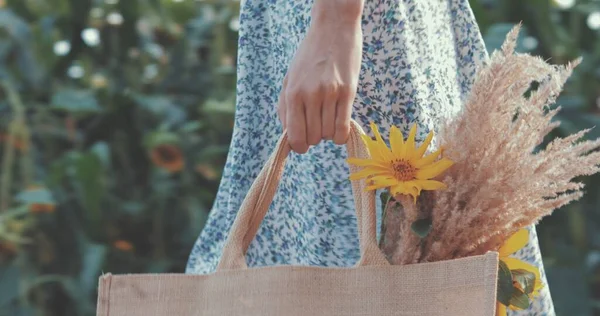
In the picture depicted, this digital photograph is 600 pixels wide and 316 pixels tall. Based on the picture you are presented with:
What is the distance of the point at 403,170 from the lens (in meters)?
1.04

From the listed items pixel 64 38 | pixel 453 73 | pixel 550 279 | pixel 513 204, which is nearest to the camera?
pixel 513 204

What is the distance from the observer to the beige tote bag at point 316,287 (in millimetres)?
1017

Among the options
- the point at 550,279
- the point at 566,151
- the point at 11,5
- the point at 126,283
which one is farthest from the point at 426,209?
the point at 11,5

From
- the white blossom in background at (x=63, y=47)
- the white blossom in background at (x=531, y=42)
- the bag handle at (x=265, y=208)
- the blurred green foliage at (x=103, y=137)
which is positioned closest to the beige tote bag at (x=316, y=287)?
the bag handle at (x=265, y=208)

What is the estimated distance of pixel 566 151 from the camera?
1.06m

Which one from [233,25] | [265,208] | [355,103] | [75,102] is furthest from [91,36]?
[265,208]

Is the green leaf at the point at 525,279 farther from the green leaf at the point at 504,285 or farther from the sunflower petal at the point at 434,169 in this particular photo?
the sunflower petal at the point at 434,169

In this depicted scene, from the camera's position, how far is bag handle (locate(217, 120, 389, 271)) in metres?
1.04

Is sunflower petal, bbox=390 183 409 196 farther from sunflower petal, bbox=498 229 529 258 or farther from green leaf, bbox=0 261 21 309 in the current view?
green leaf, bbox=0 261 21 309

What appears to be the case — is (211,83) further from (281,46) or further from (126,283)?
(126,283)

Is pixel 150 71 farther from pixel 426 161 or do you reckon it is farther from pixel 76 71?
pixel 426 161

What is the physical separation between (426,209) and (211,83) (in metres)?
2.02

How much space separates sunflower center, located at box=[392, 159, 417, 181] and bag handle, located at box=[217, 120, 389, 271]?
43 millimetres

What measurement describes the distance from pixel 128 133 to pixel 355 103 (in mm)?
1741
